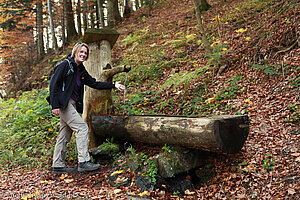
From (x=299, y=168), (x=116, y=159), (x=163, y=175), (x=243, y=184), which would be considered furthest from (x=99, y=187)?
(x=299, y=168)

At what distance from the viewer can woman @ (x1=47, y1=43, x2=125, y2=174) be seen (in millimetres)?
4020

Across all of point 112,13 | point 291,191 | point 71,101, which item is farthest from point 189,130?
point 112,13

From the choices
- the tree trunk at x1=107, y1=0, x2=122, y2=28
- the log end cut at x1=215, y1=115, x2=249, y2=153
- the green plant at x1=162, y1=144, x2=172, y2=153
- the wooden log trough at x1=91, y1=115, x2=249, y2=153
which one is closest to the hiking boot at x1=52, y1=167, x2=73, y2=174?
the wooden log trough at x1=91, y1=115, x2=249, y2=153

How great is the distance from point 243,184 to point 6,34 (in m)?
20.5

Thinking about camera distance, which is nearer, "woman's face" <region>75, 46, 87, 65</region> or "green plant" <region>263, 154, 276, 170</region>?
"green plant" <region>263, 154, 276, 170</region>

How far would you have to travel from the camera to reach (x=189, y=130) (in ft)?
11.5

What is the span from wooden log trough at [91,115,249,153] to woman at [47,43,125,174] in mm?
742

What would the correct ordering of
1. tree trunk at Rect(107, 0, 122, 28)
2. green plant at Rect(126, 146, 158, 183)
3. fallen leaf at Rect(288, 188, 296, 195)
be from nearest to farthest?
fallen leaf at Rect(288, 188, 296, 195)
green plant at Rect(126, 146, 158, 183)
tree trunk at Rect(107, 0, 122, 28)

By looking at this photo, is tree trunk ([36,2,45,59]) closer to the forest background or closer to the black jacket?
the forest background

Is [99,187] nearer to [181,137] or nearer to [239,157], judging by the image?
[181,137]

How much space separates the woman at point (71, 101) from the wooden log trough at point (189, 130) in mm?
742

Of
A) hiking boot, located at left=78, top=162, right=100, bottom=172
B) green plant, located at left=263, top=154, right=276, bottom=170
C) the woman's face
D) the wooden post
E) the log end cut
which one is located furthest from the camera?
the wooden post

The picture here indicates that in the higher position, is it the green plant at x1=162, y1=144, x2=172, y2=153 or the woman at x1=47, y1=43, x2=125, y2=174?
the woman at x1=47, y1=43, x2=125, y2=174

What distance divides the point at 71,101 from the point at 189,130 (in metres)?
2.37
